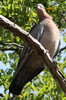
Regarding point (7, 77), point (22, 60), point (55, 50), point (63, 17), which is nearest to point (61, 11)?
point (63, 17)

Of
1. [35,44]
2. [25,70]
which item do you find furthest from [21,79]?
[35,44]

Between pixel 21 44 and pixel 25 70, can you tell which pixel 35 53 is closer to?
pixel 25 70

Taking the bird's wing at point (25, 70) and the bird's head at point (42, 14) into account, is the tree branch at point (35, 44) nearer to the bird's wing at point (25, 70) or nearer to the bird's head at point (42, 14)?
the bird's wing at point (25, 70)

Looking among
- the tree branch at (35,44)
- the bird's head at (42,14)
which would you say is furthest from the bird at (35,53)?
the tree branch at (35,44)

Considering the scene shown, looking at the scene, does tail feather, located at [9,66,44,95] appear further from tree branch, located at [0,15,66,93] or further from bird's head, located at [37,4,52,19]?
bird's head, located at [37,4,52,19]

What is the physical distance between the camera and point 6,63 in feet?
34.3

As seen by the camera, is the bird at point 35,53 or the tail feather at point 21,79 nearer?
the tail feather at point 21,79

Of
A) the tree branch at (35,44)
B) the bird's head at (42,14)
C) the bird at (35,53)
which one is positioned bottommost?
the tree branch at (35,44)

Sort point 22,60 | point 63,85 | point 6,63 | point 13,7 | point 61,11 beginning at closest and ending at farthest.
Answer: point 63,85, point 22,60, point 13,7, point 6,63, point 61,11

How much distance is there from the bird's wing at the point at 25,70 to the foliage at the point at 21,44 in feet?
2.47

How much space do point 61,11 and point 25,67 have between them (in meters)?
4.51

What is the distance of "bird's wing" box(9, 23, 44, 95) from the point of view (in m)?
6.38

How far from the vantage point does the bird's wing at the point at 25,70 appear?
6379 mm

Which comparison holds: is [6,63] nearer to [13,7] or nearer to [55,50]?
[13,7]
